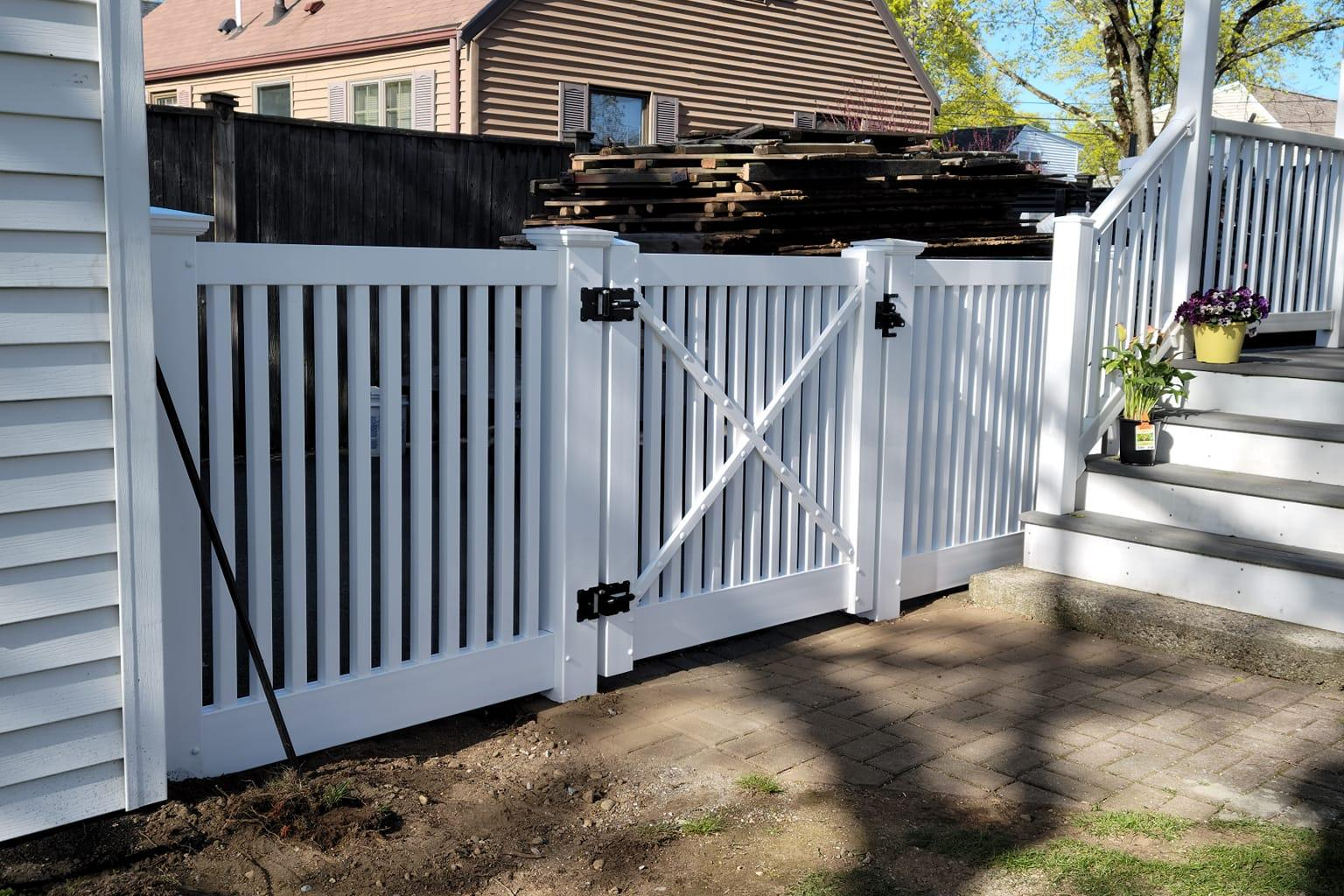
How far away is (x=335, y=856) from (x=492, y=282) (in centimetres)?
178

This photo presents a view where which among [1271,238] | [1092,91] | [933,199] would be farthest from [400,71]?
[1092,91]

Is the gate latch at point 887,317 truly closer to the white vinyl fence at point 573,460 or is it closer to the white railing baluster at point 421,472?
the white vinyl fence at point 573,460

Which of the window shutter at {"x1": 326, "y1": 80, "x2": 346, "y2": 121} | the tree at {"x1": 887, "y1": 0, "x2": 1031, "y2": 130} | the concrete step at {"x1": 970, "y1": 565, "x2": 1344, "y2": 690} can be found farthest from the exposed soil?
the tree at {"x1": 887, "y1": 0, "x2": 1031, "y2": 130}

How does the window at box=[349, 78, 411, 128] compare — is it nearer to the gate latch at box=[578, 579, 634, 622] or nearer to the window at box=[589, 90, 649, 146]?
the window at box=[589, 90, 649, 146]

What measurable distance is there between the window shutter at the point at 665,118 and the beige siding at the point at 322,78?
3060 mm

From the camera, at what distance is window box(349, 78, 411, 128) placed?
16328 millimetres

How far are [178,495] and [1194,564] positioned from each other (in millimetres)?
4066

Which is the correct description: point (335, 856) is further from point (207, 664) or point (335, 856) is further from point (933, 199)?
point (933, 199)

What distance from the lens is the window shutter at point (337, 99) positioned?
56.2 feet

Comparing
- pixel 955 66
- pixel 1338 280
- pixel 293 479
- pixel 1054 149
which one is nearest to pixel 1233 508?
pixel 1338 280

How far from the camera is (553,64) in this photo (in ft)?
52.7

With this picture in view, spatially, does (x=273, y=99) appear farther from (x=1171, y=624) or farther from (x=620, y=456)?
(x=1171, y=624)

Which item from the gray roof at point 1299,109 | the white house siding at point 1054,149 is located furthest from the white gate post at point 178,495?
the gray roof at point 1299,109

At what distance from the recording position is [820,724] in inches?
168
